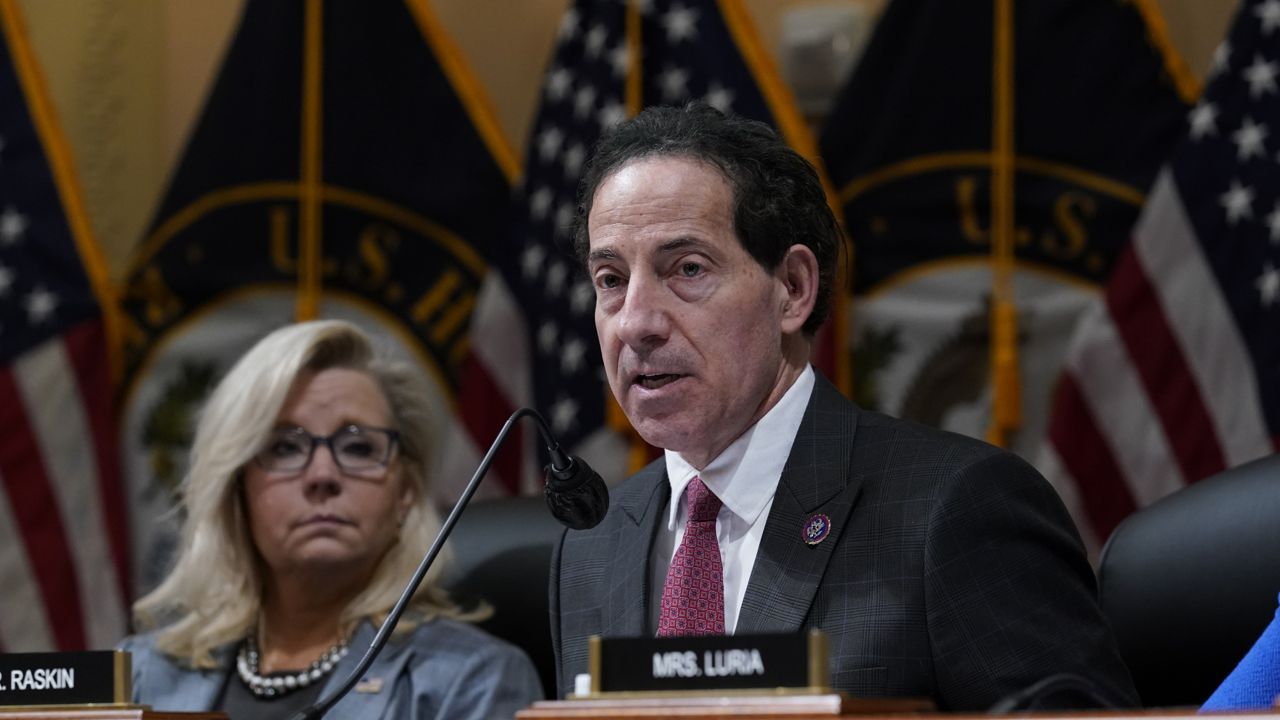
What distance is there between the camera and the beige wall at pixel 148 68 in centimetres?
511

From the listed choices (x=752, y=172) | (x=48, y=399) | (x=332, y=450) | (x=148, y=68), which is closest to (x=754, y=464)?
(x=752, y=172)

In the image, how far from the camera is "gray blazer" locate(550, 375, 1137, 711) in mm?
2146

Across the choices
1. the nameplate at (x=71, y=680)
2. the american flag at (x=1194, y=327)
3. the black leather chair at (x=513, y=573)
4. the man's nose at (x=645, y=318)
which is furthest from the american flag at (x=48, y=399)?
the man's nose at (x=645, y=318)

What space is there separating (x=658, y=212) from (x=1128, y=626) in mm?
1120

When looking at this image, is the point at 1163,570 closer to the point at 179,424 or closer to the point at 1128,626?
the point at 1128,626

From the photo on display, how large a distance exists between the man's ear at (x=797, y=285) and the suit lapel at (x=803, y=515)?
0.13 m

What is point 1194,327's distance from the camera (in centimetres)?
425

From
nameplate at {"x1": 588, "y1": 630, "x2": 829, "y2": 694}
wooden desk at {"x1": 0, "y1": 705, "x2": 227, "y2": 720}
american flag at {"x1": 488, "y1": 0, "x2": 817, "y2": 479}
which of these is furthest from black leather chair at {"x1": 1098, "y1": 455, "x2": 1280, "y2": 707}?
american flag at {"x1": 488, "y1": 0, "x2": 817, "y2": 479}

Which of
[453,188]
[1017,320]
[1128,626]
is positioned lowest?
[1128,626]

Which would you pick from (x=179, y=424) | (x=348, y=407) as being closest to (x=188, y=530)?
(x=348, y=407)

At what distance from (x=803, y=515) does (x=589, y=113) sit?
2.62 metres

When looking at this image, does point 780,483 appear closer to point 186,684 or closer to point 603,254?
point 603,254

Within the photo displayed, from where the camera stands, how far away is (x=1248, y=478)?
9.13 feet

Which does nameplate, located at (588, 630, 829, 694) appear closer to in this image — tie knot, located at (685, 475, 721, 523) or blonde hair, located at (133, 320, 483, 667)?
tie knot, located at (685, 475, 721, 523)
